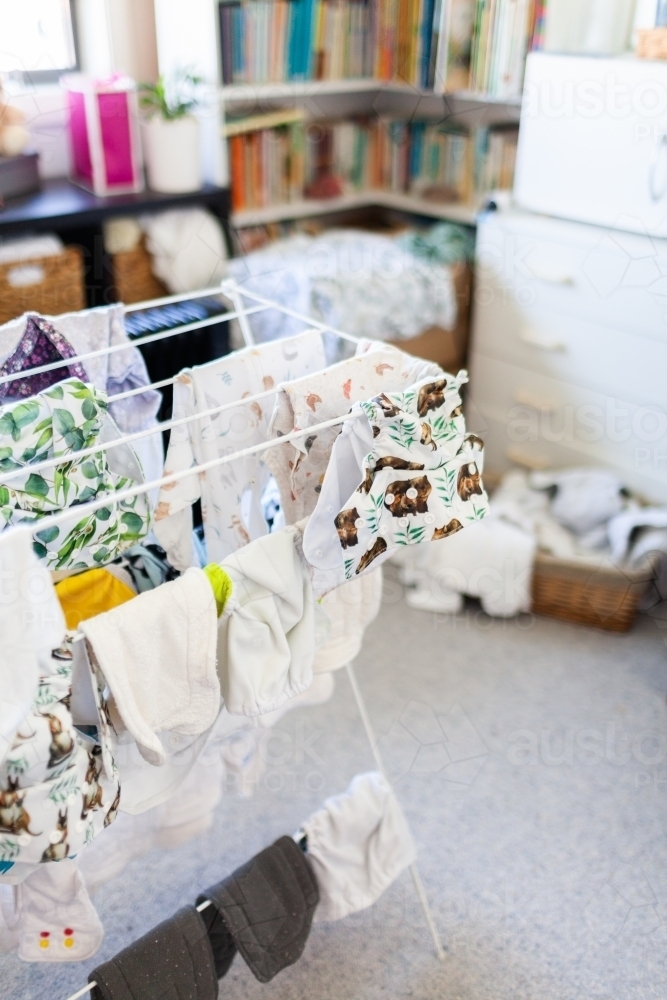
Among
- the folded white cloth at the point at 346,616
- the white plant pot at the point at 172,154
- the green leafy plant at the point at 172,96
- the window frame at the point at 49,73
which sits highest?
the window frame at the point at 49,73

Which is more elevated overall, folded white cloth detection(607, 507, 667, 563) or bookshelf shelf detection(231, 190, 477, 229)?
bookshelf shelf detection(231, 190, 477, 229)

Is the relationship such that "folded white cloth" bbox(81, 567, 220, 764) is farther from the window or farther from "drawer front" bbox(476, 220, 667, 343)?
the window

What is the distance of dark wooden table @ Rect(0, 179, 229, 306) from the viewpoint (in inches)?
80.0

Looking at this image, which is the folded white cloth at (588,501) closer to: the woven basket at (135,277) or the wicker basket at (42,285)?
the woven basket at (135,277)

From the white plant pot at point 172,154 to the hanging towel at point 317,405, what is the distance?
1280 mm

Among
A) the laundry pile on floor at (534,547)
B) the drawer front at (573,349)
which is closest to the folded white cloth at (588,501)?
the laundry pile on floor at (534,547)

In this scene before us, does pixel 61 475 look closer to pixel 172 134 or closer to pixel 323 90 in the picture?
pixel 172 134

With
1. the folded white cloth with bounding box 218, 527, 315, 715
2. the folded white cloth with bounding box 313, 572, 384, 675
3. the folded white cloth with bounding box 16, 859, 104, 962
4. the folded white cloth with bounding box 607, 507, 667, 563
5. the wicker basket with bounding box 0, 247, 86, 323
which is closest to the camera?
the folded white cloth with bounding box 218, 527, 315, 715

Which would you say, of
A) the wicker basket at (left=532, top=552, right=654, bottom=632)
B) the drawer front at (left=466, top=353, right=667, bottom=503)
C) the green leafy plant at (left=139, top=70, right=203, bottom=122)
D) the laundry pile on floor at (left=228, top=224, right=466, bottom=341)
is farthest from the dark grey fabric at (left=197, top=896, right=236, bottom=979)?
the green leafy plant at (left=139, top=70, right=203, bottom=122)

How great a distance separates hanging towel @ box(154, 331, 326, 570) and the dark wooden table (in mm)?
1101

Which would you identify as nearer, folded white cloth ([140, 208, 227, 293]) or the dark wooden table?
the dark wooden table

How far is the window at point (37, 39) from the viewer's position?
2105 mm

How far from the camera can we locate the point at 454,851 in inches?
64.3

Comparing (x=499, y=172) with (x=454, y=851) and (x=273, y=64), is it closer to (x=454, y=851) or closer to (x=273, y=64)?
(x=273, y=64)
